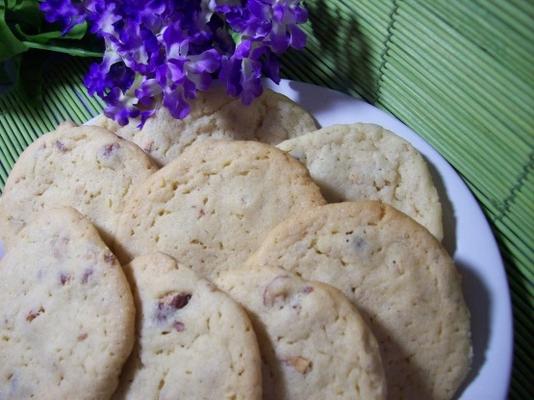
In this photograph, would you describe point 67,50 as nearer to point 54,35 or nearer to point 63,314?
point 54,35

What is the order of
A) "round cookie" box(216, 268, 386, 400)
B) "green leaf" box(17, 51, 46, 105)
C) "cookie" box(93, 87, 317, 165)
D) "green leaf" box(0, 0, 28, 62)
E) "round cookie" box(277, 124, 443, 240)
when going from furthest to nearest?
"green leaf" box(17, 51, 46, 105), "green leaf" box(0, 0, 28, 62), "cookie" box(93, 87, 317, 165), "round cookie" box(277, 124, 443, 240), "round cookie" box(216, 268, 386, 400)

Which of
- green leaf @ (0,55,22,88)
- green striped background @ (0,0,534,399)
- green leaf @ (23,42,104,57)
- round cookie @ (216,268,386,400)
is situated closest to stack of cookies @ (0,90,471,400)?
round cookie @ (216,268,386,400)

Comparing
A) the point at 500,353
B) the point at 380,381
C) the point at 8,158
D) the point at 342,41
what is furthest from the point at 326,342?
the point at 8,158

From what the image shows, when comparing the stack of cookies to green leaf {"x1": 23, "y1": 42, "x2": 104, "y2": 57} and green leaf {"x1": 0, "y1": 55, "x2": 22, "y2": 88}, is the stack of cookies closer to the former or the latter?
green leaf {"x1": 23, "y1": 42, "x2": 104, "y2": 57}

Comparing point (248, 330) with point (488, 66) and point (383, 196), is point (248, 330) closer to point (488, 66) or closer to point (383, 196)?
point (383, 196)

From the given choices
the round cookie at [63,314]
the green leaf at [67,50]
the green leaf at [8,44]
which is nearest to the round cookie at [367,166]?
the round cookie at [63,314]

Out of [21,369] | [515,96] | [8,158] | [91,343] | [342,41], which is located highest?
[515,96]

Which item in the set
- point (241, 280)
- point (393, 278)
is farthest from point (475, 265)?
point (241, 280)
